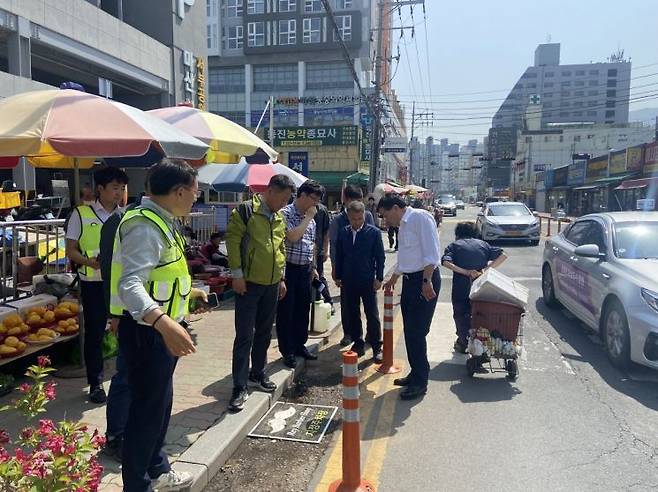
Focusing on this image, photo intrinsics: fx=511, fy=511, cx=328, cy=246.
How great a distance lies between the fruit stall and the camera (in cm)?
429

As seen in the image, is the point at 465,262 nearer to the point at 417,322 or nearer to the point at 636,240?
the point at 417,322

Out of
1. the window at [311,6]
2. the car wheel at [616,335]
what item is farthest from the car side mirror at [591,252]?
the window at [311,6]

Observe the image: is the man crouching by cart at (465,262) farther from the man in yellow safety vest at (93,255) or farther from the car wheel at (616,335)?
the man in yellow safety vest at (93,255)

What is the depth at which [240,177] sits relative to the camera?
10.7 m

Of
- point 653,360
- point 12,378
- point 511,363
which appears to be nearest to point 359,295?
point 511,363

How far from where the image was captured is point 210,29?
61188 millimetres

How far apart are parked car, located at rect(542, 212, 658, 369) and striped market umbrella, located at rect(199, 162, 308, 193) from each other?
521cm

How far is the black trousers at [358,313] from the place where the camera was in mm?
5719

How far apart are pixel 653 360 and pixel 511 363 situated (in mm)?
1322

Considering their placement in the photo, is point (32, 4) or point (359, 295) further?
point (32, 4)

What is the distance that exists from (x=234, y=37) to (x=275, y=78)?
346 inches

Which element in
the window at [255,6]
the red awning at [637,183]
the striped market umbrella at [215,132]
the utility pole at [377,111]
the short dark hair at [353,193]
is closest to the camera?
the striped market umbrella at [215,132]

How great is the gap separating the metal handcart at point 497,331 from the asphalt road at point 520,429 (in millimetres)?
305

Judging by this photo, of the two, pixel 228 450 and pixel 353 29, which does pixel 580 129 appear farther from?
pixel 228 450
